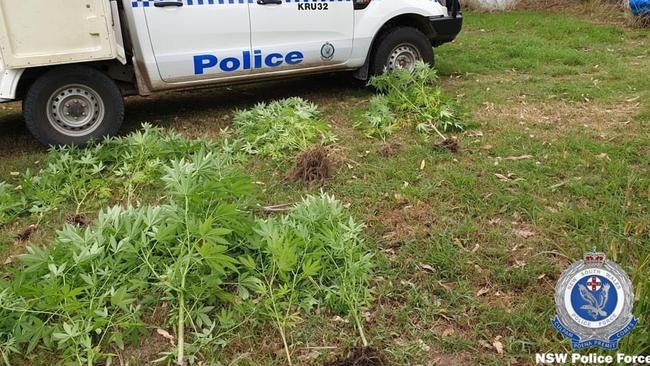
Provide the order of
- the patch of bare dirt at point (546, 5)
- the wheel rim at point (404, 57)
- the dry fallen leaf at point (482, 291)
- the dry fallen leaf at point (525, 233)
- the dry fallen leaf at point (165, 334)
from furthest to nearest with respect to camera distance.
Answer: the patch of bare dirt at point (546, 5)
the wheel rim at point (404, 57)
the dry fallen leaf at point (525, 233)
the dry fallen leaf at point (482, 291)
the dry fallen leaf at point (165, 334)

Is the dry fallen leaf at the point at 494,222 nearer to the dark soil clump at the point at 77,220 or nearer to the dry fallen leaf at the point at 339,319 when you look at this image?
the dry fallen leaf at the point at 339,319

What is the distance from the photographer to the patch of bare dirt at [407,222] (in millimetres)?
3451

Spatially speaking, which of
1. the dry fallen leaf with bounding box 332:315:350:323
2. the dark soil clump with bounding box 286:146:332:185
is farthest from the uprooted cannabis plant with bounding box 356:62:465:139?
the dry fallen leaf with bounding box 332:315:350:323

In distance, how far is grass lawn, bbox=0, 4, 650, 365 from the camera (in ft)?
8.73

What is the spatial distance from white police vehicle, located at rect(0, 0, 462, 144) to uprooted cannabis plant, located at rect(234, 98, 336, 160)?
0.57 metres

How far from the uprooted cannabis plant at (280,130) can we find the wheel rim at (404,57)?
1.47 meters

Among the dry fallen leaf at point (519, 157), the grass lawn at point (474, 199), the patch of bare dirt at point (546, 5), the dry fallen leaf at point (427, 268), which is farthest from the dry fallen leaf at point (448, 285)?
the patch of bare dirt at point (546, 5)

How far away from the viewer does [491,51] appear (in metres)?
8.66

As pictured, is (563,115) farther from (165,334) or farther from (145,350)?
(145,350)

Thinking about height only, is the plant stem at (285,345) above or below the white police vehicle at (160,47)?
below

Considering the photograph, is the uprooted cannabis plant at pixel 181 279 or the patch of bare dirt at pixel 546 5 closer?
the uprooted cannabis plant at pixel 181 279

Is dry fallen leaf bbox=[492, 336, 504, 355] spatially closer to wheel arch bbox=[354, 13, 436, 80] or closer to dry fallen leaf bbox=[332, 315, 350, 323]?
dry fallen leaf bbox=[332, 315, 350, 323]

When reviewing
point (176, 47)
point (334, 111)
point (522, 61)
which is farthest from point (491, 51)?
point (176, 47)

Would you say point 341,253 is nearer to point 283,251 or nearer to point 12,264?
point 283,251
